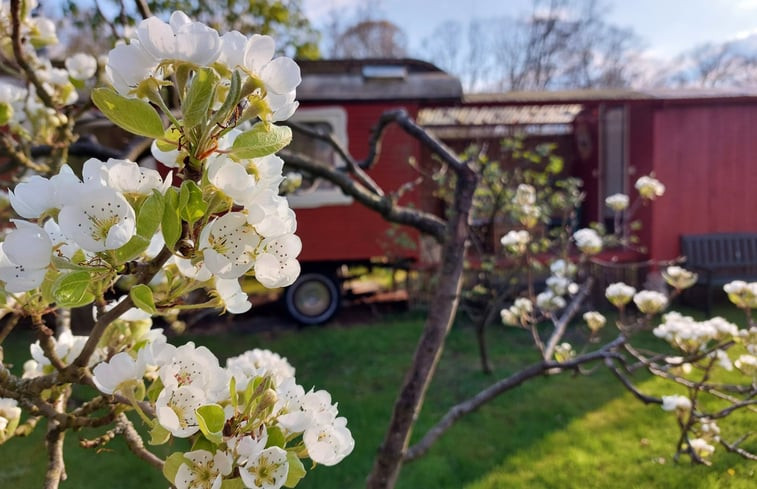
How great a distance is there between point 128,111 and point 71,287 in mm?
192

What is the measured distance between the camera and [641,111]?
25.3 ft

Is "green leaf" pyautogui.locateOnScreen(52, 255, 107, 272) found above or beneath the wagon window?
beneath

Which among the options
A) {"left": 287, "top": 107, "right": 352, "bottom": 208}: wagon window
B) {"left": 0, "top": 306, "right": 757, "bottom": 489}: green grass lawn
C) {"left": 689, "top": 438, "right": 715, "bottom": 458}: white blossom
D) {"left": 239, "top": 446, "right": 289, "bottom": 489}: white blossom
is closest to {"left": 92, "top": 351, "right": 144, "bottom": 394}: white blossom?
{"left": 239, "top": 446, "right": 289, "bottom": 489}: white blossom

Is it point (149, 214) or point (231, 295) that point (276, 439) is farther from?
point (149, 214)

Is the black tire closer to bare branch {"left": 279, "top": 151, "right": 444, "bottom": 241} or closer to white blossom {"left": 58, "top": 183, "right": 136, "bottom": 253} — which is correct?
bare branch {"left": 279, "top": 151, "right": 444, "bottom": 241}

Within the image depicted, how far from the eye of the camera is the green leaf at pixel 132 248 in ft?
1.87

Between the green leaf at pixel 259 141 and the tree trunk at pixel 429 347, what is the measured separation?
4.26ft

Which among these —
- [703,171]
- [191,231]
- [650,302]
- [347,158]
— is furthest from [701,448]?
[703,171]

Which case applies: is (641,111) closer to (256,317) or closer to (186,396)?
(256,317)

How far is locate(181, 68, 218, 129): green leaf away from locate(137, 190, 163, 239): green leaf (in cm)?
9

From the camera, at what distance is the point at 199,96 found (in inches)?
22.1

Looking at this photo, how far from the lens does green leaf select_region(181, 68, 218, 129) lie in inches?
22.0

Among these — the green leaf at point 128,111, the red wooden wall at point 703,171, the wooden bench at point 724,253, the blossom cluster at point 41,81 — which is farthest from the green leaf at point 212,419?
the red wooden wall at point 703,171

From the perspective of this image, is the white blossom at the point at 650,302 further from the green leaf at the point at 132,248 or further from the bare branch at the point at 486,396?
the green leaf at the point at 132,248
